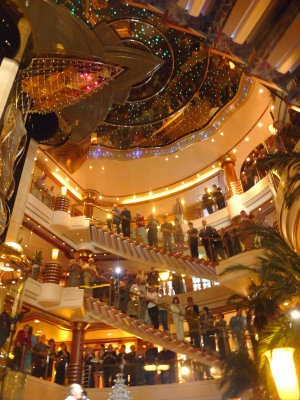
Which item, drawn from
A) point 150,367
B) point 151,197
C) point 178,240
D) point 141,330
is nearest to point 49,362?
point 141,330

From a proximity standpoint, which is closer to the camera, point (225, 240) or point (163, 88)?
point (225, 240)

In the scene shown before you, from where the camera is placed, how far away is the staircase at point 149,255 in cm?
1289

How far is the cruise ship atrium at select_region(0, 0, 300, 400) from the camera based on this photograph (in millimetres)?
5938

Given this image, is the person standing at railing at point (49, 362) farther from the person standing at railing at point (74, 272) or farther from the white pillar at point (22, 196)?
the white pillar at point (22, 196)

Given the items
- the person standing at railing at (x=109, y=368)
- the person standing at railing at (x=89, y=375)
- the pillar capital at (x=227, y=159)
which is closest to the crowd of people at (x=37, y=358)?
the person standing at railing at (x=89, y=375)

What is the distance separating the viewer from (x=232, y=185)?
1653cm

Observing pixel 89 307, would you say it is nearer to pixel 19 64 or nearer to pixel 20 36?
pixel 19 64

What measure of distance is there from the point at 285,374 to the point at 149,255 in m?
8.94

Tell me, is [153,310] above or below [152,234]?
below

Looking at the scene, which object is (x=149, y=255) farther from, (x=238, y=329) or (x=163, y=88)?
(x=163, y=88)

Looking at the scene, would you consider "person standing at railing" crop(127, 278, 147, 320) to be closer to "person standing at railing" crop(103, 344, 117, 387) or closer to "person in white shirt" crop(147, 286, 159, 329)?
"person in white shirt" crop(147, 286, 159, 329)

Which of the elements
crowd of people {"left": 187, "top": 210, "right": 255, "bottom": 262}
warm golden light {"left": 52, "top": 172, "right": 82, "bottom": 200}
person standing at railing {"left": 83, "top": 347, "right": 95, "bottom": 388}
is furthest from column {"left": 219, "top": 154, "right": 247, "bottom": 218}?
person standing at railing {"left": 83, "top": 347, "right": 95, "bottom": 388}

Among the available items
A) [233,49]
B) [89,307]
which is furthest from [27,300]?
[233,49]

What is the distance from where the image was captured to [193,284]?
16125 millimetres
